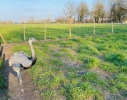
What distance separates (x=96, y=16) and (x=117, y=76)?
73.5 m

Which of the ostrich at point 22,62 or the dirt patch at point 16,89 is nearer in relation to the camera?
the dirt patch at point 16,89

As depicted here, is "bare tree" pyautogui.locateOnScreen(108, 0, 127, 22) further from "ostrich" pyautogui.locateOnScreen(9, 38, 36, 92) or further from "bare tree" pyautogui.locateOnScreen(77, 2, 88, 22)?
"ostrich" pyautogui.locateOnScreen(9, 38, 36, 92)

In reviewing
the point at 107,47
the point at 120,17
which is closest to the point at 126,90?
the point at 107,47

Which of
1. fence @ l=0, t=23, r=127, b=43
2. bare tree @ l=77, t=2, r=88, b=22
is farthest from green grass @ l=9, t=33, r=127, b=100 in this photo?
bare tree @ l=77, t=2, r=88, b=22

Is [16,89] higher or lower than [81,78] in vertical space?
lower

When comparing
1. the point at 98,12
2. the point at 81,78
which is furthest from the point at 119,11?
the point at 81,78

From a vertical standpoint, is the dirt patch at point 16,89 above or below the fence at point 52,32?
below

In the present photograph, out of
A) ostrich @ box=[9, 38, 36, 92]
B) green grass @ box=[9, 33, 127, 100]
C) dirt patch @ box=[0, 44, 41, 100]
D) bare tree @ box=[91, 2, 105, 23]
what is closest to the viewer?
green grass @ box=[9, 33, 127, 100]

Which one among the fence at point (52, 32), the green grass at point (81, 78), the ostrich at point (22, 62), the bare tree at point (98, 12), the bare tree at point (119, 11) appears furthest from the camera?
the bare tree at point (98, 12)

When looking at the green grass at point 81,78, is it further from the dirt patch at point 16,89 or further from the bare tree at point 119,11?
the bare tree at point 119,11

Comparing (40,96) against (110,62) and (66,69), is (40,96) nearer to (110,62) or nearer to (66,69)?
(66,69)

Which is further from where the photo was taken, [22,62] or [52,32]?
[52,32]

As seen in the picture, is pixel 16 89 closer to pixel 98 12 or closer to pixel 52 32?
pixel 52 32

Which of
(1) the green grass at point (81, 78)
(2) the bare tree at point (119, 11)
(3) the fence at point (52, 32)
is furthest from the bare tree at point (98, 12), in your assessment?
(1) the green grass at point (81, 78)
